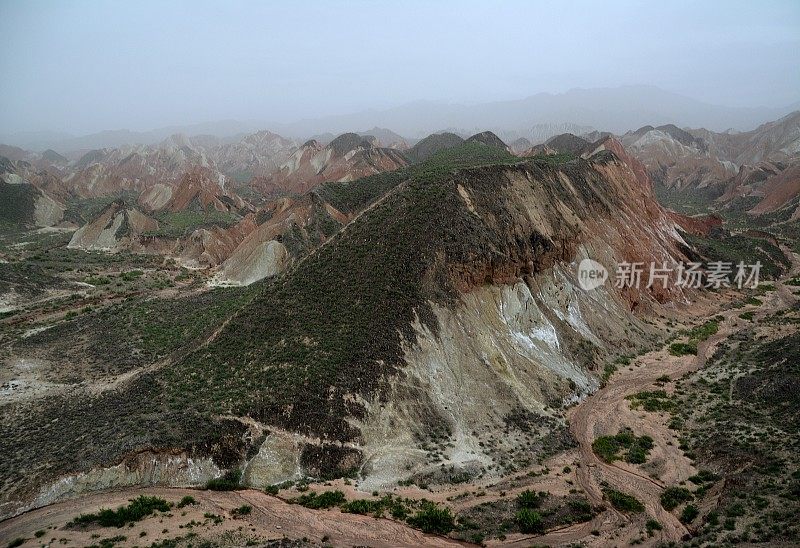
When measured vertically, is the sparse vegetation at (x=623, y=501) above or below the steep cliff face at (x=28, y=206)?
below

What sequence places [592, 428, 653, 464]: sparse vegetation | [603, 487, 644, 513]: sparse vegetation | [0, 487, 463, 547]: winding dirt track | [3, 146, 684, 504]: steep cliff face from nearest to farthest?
[0, 487, 463, 547]: winding dirt track, [603, 487, 644, 513]: sparse vegetation, [3, 146, 684, 504]: steep cliff face, [592, 428, 653, 464]: sparse vegetation

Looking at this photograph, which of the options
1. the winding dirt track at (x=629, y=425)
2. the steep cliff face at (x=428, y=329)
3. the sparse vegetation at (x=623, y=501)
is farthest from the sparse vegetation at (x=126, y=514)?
the sparse vegetation at (x=623, y=501)

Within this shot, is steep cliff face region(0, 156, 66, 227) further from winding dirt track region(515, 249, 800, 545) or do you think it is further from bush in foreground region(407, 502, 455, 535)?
winding dirt track region(515, 249, 800, 545)

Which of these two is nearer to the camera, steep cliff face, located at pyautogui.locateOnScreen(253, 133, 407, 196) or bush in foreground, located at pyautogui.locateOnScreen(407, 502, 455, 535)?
bush in foreground, located at pyautogui.locateOnScreen(407, 502, 455, 535)

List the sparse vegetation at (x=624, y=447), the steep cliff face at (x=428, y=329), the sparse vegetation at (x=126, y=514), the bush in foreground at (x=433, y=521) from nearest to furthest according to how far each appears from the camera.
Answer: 1. the sparse vegetation at (x=126, y=514)
2. the bush in foreground at (x=433, y=521)
3. the sparse vegetation at (x=624, y=447)
4. the steep cliff face at (x=428, y=329)

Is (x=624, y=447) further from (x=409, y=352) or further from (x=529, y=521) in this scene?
(x=409, y=352)

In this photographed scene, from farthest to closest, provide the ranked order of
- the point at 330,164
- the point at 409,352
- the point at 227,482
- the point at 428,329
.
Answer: the point at 330,164 → the point at 428,329 → the point at 409,352 → the point at 227,482

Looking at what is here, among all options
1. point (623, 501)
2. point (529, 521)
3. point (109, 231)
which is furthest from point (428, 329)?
point (109, 231)

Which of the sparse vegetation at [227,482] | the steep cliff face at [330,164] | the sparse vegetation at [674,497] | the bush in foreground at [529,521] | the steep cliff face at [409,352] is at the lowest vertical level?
the sparse vegetation at [227,482]

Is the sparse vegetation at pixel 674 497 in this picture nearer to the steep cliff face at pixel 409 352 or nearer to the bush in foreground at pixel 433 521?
the steep cliff face at pixel 409 352

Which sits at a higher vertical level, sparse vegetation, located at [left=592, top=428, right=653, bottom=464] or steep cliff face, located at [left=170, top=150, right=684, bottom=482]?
steep cliff face, located at [left=170, top=150, right=684, bottom=482]

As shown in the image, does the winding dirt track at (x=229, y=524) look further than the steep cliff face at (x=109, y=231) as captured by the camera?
No

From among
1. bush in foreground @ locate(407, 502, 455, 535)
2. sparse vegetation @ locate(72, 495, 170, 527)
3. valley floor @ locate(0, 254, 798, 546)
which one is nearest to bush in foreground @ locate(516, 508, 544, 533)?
valley floor @ locate(0, 254, 798, 546)
